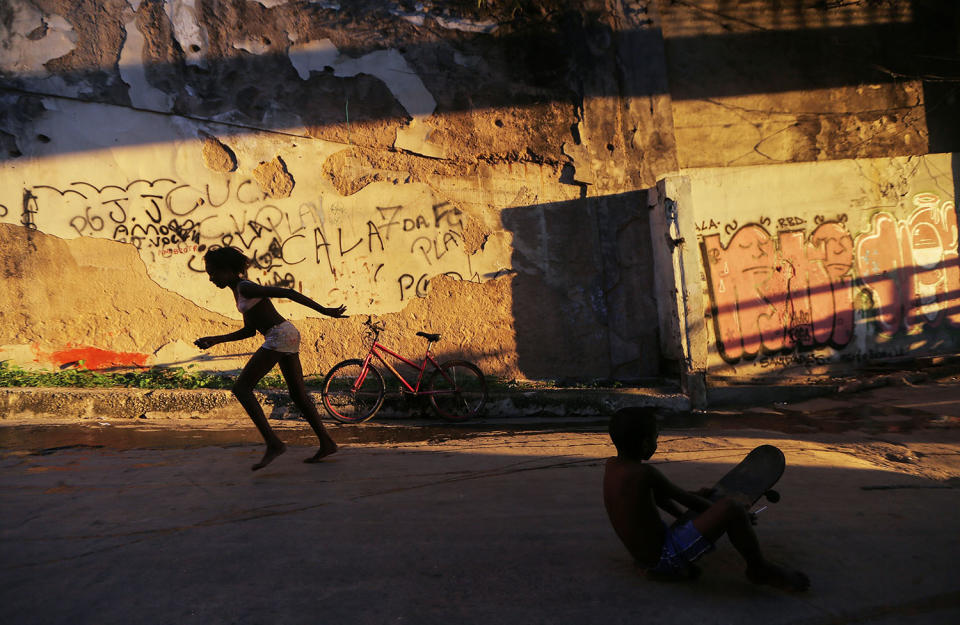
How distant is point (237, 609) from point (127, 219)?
6.80m

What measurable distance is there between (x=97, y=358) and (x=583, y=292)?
5.83 meters

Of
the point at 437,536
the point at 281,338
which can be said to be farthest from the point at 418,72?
the point at 437,536

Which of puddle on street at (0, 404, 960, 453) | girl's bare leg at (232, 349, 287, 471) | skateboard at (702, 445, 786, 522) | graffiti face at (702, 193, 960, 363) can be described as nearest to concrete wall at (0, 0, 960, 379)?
graffiti face at (702, 193, 960, 363)

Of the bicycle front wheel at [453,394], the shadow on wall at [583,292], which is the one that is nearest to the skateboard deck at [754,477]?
the bicycle front wheel at [453,394]

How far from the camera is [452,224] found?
8.20 metres

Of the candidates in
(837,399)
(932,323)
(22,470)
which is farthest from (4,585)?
(932,323)

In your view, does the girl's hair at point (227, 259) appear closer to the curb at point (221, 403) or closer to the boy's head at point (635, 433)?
the curb at point (221, 403)

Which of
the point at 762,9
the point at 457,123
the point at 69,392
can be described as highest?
the point at 762,9

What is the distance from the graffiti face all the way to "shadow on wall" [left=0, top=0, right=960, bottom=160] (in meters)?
2.29

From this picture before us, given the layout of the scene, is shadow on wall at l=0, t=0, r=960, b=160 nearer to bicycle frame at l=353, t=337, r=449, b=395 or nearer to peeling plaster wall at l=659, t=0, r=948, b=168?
peeling plaster wall at l=659, t=0, r=948, b=168

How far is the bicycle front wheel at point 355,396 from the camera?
23.1 ft

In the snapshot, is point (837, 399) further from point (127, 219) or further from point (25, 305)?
point (25, 305)

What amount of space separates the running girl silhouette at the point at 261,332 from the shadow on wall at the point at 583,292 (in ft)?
13.1

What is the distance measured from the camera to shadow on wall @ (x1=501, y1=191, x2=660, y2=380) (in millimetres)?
8250
